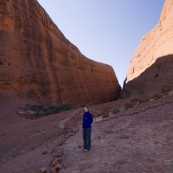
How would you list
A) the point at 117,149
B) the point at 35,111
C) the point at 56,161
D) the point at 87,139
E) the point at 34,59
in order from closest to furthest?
the point at 56,161 < the point at 117,149 < the point at 87,139 < the point at 35,111 < the point at 34,59

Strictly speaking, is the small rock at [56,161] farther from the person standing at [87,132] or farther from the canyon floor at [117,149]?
the person standing at [87,132]

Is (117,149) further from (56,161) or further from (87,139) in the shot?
(56,161)

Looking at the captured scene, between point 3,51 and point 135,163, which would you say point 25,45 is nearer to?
point 3,51

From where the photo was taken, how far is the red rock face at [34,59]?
1883cm

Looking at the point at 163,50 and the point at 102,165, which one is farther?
the point at 163,50

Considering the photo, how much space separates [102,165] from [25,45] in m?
18.5

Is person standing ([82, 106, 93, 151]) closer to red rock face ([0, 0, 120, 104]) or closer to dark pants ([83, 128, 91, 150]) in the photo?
dark pants ([83, 128, 91, 150])

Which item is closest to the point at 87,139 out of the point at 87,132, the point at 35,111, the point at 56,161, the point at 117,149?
the point at 87,132

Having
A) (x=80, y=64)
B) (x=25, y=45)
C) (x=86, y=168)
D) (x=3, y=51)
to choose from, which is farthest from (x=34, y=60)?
(x=86, y=168)

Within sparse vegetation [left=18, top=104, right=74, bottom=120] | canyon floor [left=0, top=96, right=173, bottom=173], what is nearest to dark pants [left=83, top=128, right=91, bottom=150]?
canyon floor [left=0, top=96, right=173, bottom=173]

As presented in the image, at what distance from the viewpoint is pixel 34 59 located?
2145cm

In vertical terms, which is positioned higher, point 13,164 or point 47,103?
point 47,103

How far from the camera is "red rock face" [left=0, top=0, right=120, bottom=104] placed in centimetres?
1883

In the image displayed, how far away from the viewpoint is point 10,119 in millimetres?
14516
